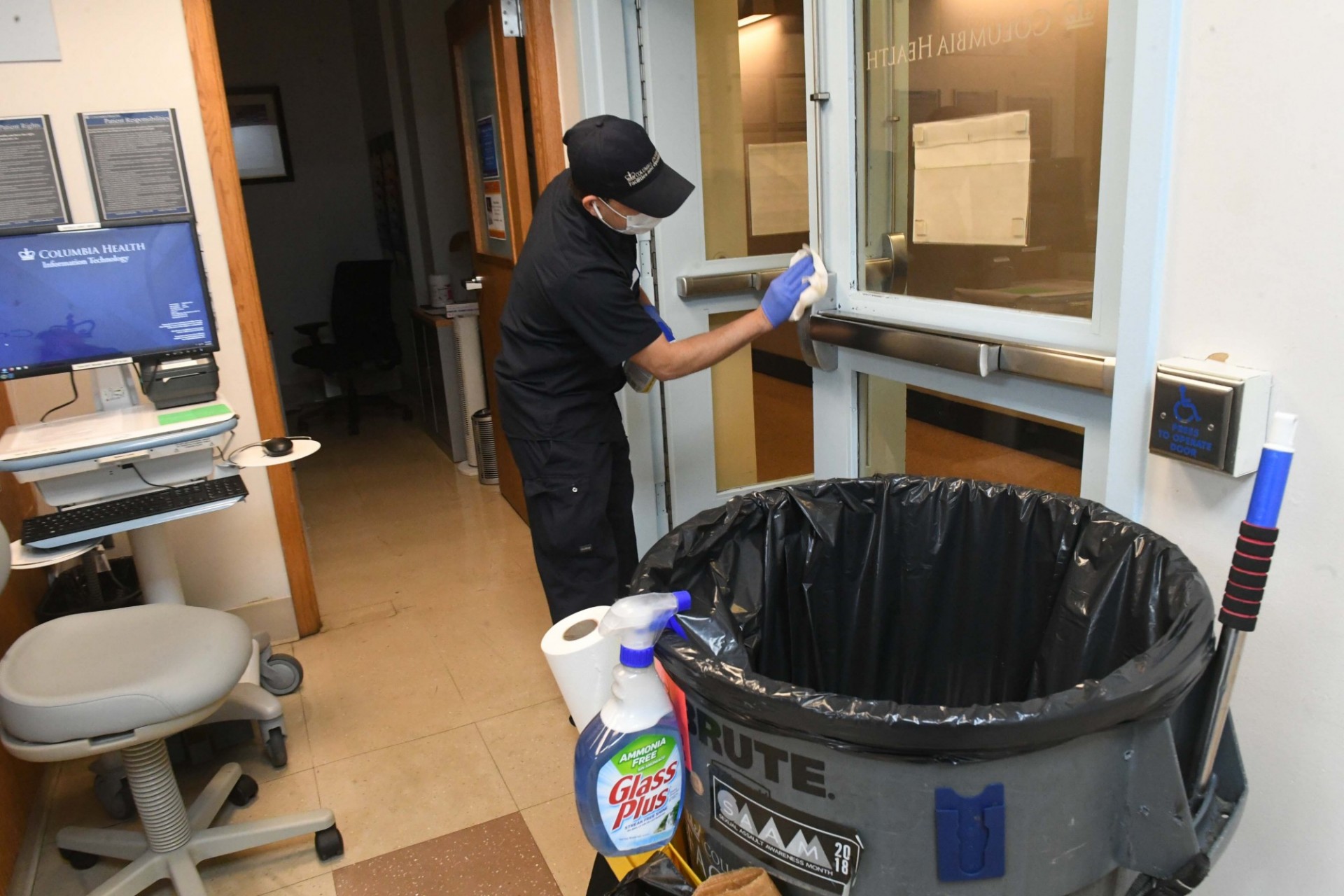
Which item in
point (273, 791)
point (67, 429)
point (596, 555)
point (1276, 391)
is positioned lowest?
point (273, 791)

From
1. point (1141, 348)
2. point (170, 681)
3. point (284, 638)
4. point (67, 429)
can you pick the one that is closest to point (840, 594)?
point (1141, 348)

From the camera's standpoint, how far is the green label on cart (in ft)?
6.47

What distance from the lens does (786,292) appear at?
66.6 inches

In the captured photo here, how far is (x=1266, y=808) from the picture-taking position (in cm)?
98

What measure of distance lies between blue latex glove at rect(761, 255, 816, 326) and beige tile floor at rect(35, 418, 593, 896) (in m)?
1.13

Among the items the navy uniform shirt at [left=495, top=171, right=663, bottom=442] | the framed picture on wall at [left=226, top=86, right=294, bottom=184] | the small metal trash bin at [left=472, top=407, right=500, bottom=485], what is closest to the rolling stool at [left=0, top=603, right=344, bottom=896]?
the navy uniform shirt at [left=495, top=171, right=663, bottom=442]

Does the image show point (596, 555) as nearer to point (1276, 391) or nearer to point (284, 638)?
point (284, 638)

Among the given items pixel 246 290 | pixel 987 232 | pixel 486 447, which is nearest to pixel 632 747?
pixel 987 232

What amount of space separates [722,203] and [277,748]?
1809 mm

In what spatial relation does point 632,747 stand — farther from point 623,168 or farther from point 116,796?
point 116,796

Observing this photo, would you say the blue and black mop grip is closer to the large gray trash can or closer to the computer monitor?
the large gray trash can

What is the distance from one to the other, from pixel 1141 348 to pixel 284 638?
2567mm

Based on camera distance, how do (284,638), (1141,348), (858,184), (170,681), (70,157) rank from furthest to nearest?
(284,638), (70,157), (858,184), (170,681), (1141,348)

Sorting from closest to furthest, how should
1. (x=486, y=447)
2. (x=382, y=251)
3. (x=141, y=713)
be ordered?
Result: (x=141, y=713)
(x=486, y=447)
(x=382, y=251)
